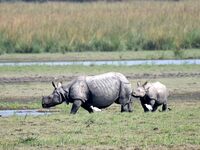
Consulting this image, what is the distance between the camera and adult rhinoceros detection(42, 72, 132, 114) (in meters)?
14.9

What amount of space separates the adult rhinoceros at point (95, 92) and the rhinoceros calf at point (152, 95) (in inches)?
13.5

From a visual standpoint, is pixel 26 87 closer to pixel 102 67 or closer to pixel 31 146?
pixel 102 67

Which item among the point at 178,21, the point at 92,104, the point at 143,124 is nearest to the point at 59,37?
the point at 178,21

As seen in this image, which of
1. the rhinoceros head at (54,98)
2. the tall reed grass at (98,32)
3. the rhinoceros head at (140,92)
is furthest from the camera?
the tall reed grass at (98,32)

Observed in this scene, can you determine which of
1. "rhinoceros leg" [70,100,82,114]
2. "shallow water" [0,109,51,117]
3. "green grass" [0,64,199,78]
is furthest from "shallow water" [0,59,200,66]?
"rhinoceros leg" [70,100,82,114]

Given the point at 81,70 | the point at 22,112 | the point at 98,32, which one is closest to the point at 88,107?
the point at 22,112

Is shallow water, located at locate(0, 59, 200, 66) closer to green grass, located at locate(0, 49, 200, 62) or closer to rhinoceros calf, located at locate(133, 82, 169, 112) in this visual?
green grass, located at locate(0, 49, 200, 62)

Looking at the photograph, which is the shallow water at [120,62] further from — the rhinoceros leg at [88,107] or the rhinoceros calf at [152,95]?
the rhinoceros leg at [88,107]

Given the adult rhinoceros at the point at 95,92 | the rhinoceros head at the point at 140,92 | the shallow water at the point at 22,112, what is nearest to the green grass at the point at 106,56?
the rhinoceros head at the point at 140,92

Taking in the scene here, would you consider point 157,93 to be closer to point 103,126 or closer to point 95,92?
point 95,92

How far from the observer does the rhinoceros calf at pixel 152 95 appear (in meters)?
15.3

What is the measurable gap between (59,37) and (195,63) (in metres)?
6.28

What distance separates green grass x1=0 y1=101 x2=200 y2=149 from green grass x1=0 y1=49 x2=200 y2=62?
10.7 metres

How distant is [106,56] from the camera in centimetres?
2575
